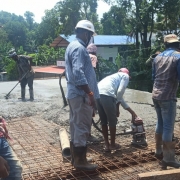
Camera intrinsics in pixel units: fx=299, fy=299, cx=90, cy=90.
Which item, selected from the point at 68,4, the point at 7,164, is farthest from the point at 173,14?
the point at 7,164

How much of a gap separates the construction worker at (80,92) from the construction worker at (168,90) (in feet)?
2.69

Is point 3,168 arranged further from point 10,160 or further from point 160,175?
point 160,175

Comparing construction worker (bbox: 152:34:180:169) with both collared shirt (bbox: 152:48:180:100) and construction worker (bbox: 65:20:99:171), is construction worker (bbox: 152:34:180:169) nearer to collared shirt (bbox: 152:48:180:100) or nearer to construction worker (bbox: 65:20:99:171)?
collared shirt (bbox: 152:48:180:100)

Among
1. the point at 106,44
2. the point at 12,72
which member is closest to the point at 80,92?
the point at 12,72

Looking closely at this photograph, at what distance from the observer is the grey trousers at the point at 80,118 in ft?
11.0

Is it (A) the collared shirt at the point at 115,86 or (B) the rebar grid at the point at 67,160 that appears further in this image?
(A) the collared shirt at the point at 115,86

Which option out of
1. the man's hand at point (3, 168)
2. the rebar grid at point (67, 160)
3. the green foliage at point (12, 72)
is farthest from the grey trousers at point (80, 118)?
the green foliage at point (12, 72)

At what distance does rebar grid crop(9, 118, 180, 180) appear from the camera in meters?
3.54

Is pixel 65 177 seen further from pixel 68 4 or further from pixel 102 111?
pixel 68 4

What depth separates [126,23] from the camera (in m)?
19.6

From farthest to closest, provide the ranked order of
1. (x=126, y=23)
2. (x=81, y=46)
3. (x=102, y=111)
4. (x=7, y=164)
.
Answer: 1. (x=126, y=23)
2. (x=102, y=111)
3. (x=81, y=46)
4. (x=7, y=164)

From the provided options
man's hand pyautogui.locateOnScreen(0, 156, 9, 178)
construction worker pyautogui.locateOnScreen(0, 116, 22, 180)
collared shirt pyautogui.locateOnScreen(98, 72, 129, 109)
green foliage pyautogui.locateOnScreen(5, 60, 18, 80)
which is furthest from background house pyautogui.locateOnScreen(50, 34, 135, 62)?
man's hand pyautogui.locateOnScreen(0, 156, 9, 178)

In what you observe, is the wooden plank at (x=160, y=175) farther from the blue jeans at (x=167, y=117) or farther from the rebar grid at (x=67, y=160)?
the blue jeans at (x=167, y=117)

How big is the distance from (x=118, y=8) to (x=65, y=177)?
1769cm
